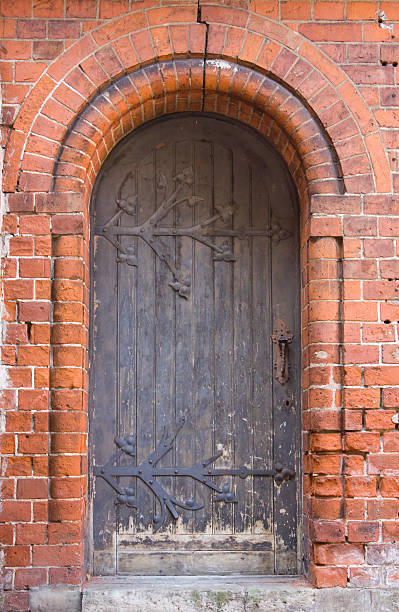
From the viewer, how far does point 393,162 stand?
13.1ft

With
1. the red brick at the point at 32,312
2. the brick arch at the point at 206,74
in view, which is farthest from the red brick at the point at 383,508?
the red brick at the point at 32,312

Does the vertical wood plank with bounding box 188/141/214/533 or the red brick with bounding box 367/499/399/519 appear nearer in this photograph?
the red brick with bounding box 367/499/399/519

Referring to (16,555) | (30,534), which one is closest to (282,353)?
(30,534)

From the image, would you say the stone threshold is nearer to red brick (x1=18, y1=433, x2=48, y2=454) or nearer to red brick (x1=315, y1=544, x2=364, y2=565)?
red brick (x1=315, y1=544, x2=364, y2=565)

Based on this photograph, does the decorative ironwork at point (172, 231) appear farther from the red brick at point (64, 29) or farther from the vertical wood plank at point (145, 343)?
the red brick at point (64, 29)

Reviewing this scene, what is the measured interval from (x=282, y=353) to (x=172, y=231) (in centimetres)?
106

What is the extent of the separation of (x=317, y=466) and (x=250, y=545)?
2.39 feet

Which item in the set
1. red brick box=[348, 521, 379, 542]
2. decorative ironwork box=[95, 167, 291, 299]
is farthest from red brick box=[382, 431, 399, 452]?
decorative ironwork box=[95, 167, 291, 299]

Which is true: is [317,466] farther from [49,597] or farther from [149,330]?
[49,597]

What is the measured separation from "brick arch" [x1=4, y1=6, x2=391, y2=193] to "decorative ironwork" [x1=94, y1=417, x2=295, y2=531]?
1731mm

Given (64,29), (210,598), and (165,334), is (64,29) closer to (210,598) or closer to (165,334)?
(165,334)

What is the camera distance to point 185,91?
13.6 ft

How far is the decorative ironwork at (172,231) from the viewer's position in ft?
14.2

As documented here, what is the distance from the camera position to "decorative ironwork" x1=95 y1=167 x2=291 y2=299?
14.2 ft
